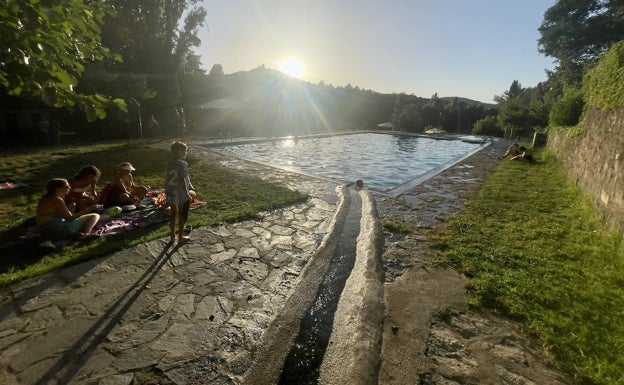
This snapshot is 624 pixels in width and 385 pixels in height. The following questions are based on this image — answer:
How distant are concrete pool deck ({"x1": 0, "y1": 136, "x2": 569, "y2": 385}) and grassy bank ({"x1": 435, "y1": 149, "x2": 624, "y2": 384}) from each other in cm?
30

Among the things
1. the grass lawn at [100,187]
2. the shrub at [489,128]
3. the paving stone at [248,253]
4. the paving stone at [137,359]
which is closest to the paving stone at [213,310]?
the paving stone at [137,359]

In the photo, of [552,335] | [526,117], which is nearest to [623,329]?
[552,335]

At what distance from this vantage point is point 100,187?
7750 millimetres

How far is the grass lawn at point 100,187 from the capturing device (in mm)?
4145

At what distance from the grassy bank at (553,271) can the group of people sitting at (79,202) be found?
18.9 feet

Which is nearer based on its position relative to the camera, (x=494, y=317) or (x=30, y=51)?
(x=30, y=51)

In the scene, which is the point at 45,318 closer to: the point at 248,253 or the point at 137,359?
the point at 137,359

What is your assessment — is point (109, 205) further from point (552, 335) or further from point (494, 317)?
point (552, 335)

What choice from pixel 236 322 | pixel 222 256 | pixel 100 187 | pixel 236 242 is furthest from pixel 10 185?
pixel 236 322

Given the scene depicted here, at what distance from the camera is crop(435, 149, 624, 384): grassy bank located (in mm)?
2709

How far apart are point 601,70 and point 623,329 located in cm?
930

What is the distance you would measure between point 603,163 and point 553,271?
415 cm

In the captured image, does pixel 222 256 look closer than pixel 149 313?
No

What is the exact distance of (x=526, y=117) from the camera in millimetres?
29547
